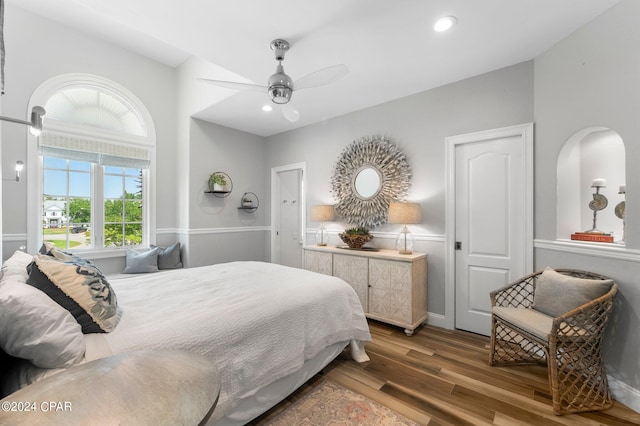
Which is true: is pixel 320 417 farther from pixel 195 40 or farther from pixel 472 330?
pixel 195 40

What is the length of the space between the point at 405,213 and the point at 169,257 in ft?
10.7

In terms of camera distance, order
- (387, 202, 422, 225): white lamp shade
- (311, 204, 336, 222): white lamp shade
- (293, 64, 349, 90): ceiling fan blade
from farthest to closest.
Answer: (311, 204, 336, 222): white lamp shade → (387, 202, 422, 225): white lamp shade → (293, 64, 349, 90): ceiling fan blade

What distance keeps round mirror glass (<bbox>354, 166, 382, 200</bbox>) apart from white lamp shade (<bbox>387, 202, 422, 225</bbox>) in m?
0.53

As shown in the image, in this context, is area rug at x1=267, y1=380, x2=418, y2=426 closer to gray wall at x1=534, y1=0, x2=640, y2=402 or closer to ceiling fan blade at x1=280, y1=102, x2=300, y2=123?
gray wall at x1=534, y1=0, x2=640, y2=402

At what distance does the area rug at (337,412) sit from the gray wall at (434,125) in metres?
1.62

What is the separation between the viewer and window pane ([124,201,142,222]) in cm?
388

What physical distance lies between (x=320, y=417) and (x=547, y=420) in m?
1.41

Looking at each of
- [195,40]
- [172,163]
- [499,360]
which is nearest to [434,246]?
[499,360]

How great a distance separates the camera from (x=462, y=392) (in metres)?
1.96

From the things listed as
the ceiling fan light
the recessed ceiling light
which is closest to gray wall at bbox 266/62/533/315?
the recessed ceiling light

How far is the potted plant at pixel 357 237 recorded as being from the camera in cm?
336

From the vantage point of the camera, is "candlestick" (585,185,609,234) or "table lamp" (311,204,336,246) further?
"table lamp" (311,204,336,246)

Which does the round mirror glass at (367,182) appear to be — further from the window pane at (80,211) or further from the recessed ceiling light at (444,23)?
the window pane at (80,211)

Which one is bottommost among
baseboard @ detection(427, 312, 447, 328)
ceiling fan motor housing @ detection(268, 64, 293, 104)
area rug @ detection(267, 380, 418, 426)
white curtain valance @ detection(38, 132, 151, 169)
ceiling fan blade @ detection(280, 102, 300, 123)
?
area rug @ detection(267, 380, 418, 426)
